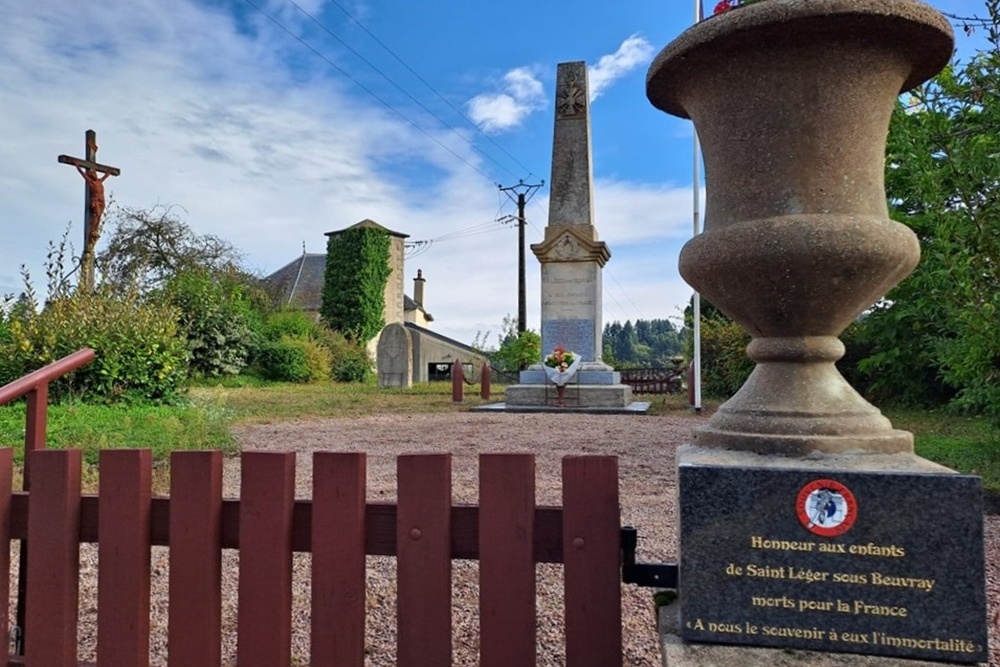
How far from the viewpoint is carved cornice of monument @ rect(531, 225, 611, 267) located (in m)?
11.0

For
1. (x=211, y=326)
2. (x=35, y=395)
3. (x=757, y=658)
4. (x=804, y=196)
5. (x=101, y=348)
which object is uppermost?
(x=211, y=326)

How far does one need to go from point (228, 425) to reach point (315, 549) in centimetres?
658

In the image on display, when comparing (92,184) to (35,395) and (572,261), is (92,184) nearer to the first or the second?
(572,261)

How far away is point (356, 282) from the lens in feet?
92.0

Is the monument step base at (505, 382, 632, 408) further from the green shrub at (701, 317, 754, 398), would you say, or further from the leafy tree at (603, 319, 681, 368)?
the leafy tree at (603, 319, 681, 368)

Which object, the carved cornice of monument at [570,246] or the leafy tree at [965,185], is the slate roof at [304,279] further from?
the leafy tree at [965,185]

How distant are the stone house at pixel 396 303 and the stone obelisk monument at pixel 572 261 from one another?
1617cm

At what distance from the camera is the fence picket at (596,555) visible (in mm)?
1380

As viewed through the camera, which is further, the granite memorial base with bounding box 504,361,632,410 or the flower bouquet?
the granite memorial base with bounding box 504,361,632,410

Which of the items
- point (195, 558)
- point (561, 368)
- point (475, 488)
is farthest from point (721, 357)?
point (195, 558)

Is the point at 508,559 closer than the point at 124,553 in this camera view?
Yes

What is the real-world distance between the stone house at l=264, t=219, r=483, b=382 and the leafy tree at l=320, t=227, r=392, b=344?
0.74 meters

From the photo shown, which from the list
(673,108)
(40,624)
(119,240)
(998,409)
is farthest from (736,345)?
(119,240)

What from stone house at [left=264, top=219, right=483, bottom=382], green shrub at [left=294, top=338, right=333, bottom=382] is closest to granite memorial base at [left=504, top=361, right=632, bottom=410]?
green shrub at [left=294, top=338, right=333, bottom=382]
